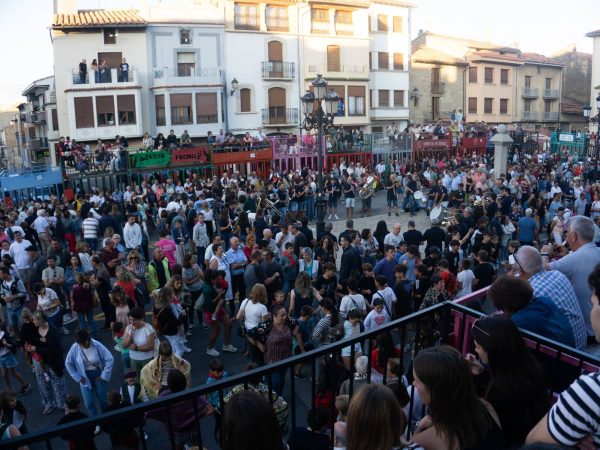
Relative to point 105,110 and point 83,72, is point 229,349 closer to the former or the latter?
point 105,110

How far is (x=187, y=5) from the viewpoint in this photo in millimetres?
31781

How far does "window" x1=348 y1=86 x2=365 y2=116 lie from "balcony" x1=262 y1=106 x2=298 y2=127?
4.51 meters

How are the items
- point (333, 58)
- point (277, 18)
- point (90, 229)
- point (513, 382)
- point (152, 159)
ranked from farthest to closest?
point (333, 58), point (277, 18), point (152, 159), point (90, 229), point (513, 382)

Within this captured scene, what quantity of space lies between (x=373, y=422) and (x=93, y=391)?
576cm

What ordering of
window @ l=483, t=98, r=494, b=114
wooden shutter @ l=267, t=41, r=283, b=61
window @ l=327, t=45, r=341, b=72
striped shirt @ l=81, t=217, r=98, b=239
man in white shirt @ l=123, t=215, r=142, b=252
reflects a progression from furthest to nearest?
window @ l=483, t=98, r=494, b=114
window @ l=327, t=45, r=341, b=72
wooden shutter @ l=267, t=41, r=283, b=61
striped shirt @ l=81, t=217, r=98, b=239
man in white shirt @ l=123, t=215, r=142, b=252

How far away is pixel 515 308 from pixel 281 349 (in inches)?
154

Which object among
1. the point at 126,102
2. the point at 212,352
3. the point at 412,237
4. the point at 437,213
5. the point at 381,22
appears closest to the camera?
the point at 212,352

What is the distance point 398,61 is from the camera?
40.0 m

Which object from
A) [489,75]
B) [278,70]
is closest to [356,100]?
[278,70]

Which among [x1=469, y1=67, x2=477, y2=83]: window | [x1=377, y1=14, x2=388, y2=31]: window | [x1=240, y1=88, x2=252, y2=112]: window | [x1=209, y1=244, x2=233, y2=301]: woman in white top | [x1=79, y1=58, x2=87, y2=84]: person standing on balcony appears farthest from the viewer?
[x1=469, y1=67, x2=477, y2=83]: window

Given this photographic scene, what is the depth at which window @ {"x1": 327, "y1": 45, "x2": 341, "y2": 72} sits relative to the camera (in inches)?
1427

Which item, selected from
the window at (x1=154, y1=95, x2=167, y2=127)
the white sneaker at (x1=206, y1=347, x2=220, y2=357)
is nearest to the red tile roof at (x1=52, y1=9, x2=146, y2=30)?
the window at (x1=154, y1=95, x2=167, y2=127)

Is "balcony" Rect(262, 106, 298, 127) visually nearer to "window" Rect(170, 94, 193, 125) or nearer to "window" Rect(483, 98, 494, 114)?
"window" Rect(170, 94, 193, 125)

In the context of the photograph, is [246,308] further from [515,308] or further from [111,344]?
[515,308]
